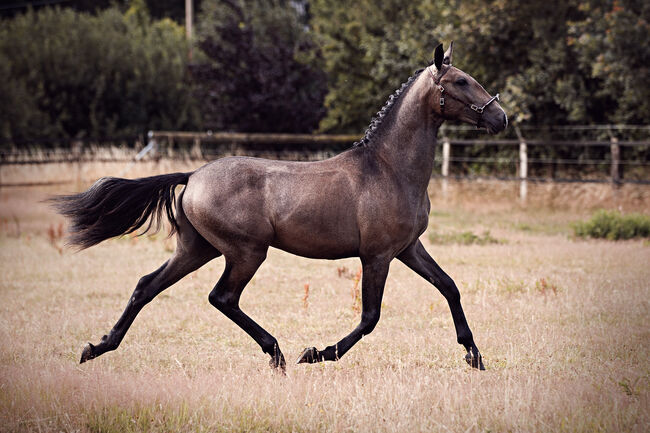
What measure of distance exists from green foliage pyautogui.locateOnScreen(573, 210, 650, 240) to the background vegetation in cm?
430

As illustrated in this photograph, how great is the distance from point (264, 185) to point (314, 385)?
5.17 ft

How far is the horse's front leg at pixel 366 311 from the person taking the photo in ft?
18.1

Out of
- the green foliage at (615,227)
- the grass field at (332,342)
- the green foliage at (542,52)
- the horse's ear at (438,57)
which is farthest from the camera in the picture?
the green foliage at (542,52)

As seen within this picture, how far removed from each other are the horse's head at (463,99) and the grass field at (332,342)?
1.91 meters

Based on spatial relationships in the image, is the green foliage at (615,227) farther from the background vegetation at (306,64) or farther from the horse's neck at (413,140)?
the horse's neck at (413,140)

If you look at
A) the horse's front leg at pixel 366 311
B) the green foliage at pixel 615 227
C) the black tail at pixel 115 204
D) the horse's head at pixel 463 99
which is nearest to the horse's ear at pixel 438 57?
the horse's head at pixel 463 99

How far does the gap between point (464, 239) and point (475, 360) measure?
7.61 metres

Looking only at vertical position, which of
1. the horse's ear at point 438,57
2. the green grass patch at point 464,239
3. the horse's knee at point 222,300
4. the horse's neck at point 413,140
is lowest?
the green grass patch at point 464,239

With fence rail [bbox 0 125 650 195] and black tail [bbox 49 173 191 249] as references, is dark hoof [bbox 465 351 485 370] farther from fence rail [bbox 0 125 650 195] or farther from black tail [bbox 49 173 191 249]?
fence rail [bbox 0 125 650 195]

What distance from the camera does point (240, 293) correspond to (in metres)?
5.62

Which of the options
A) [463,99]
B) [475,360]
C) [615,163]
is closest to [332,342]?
[475,360]

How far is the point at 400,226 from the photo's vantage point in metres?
5.55

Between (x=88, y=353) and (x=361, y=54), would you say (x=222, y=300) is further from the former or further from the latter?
(x=361, y=54)

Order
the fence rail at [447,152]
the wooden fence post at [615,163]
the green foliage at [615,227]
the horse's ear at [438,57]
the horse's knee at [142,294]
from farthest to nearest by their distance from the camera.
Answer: the fence rail at [447,152] → the wooden fence post at [615,163] → the green foliage at [615,227] → the horse's knee at [142,294] → the horse's ear at [438,57]
